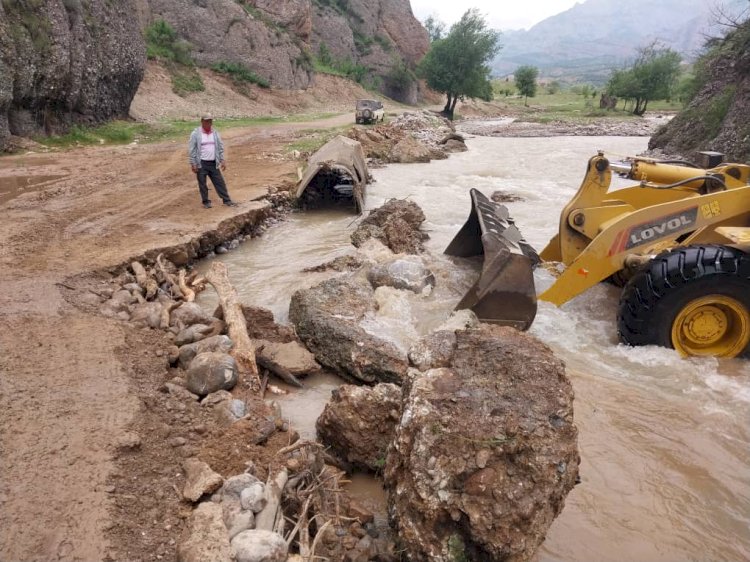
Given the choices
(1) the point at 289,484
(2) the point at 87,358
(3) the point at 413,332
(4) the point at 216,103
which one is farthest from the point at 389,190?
(4) the point at 216,103

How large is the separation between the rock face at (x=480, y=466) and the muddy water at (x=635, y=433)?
81cm

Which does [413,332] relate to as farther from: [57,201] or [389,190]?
[389,190]

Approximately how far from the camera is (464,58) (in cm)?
4719

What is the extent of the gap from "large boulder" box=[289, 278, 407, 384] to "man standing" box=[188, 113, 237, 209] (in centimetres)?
431

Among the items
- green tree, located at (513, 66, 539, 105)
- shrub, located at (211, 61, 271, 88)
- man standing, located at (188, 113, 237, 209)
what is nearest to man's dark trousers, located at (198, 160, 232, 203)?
man standing, located at (188, 113, 237, 209)

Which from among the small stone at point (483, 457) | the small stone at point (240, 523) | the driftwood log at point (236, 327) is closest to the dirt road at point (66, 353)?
the small stone at point (240, 523)

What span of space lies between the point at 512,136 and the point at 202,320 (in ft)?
95.0

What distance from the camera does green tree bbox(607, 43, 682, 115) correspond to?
49.3 m

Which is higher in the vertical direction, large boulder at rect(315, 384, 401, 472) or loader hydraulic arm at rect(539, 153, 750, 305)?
loader hydraulic arm at rect(539, 153, 750, 305)

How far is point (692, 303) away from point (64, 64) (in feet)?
56.0

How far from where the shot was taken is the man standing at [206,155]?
29.2ft

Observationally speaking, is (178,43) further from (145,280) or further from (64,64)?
(145,280)

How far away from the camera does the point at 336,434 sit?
359 centimetres

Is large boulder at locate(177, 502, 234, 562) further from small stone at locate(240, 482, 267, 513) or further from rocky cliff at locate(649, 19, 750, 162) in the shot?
rocky cliff at locate(649, 19, 750, 162)
